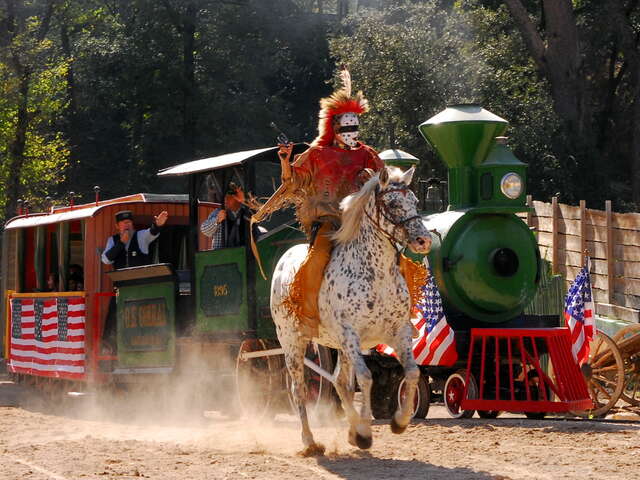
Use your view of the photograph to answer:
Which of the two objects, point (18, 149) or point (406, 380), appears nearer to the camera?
point (406, 380)

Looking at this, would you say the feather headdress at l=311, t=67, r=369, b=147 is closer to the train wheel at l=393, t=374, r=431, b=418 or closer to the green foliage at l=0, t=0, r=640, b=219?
the train wheel at l=393, t=374, r=431, b=418

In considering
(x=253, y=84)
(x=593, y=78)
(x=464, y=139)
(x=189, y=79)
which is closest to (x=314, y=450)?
(x=464, y=139)

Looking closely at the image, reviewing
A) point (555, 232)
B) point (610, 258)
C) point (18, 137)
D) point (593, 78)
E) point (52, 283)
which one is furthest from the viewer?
point (593, 78)

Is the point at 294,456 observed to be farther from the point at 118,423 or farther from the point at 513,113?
the point at 513,113

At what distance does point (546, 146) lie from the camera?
26.2 metres

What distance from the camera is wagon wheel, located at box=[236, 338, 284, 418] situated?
1186cm

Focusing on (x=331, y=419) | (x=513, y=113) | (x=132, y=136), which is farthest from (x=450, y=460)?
(x=132, y=136)

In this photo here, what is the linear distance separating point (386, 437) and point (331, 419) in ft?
6.39

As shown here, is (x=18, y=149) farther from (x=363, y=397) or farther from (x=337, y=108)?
(x=363, y=397)

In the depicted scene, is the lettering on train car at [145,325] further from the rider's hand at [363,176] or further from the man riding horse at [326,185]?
the rider's hand at [363,176]

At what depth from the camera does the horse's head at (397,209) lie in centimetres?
823

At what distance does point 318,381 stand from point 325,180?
303 centimetres

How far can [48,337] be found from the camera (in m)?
15.3

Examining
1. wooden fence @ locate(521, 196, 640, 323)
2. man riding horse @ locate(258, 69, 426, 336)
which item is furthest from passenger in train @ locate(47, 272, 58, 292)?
man riding horse @ locate(258, 69, 426, 336)
